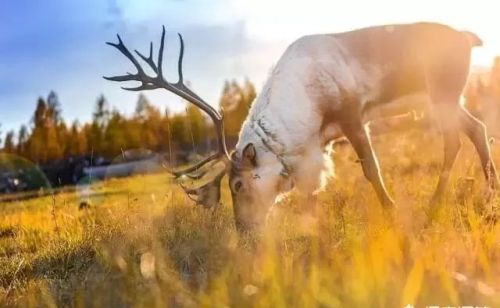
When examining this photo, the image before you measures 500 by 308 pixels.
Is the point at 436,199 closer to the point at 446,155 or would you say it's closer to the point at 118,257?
the point at 446,155

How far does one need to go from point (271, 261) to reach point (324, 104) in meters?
2.75

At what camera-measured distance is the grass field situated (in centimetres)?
389

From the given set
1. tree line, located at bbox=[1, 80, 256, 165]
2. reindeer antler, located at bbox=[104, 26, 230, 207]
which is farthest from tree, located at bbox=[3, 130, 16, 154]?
A: reindeer antler, located at bbox=[104, 26, 230, 207]

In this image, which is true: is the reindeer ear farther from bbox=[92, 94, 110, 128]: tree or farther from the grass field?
bbox=[92, 94, 110, 128]: tree

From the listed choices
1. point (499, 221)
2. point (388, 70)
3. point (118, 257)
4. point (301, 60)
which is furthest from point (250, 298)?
point (388, 70)

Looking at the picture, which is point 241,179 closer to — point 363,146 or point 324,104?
point 324,104

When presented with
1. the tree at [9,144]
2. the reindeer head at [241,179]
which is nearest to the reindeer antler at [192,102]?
the reindeer head at [241,179]

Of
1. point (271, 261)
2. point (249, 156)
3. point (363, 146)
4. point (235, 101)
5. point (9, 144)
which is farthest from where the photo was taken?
point (9, 144)

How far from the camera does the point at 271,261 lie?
4.40m

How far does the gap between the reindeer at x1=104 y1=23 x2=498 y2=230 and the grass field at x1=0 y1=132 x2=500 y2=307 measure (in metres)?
0.33

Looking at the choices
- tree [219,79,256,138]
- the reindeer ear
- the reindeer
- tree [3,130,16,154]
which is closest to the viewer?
the reindeer ear

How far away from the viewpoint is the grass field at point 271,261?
389 cm

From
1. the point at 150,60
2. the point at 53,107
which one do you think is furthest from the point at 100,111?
the point at 150,60

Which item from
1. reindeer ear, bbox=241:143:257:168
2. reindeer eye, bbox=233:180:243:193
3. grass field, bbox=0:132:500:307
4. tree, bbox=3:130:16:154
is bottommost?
tree, bbox=3:130:16:154
